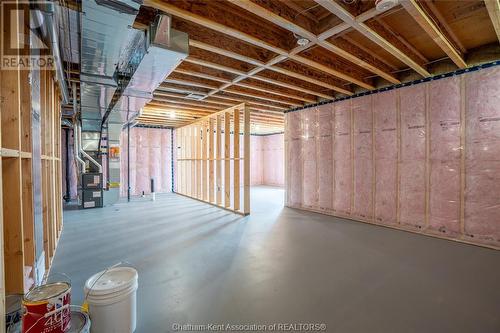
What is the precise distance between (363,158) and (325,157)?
33.5 inches

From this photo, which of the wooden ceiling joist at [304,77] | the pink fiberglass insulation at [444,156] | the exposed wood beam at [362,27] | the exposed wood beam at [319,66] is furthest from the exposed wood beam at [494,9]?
the wooden ceiling joist at [304,77]

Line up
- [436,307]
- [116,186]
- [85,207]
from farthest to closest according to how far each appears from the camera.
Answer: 1. [116,186]
2. [85,207]
3. [436,307]

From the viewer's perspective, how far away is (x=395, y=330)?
67.9 inches

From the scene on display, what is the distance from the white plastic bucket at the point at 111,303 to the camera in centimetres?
153

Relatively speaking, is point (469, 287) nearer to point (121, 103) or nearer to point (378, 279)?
point (378, 279)

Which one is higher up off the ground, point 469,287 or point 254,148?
point 254,148

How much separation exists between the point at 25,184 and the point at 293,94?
4318mm

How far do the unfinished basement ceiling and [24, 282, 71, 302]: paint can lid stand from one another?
7.13ft

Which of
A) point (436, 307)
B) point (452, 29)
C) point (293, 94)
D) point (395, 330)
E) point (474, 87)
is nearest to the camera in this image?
point (395, 330)

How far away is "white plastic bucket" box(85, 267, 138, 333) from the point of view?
153 cm

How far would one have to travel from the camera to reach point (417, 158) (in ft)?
13.0

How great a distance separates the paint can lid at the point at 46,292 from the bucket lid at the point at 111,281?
17cm

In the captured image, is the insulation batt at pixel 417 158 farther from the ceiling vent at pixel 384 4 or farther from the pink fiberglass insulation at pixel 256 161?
the pink fiberglass insulation at pixel 256 161

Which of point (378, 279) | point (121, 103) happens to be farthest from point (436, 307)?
point (121, 103)
